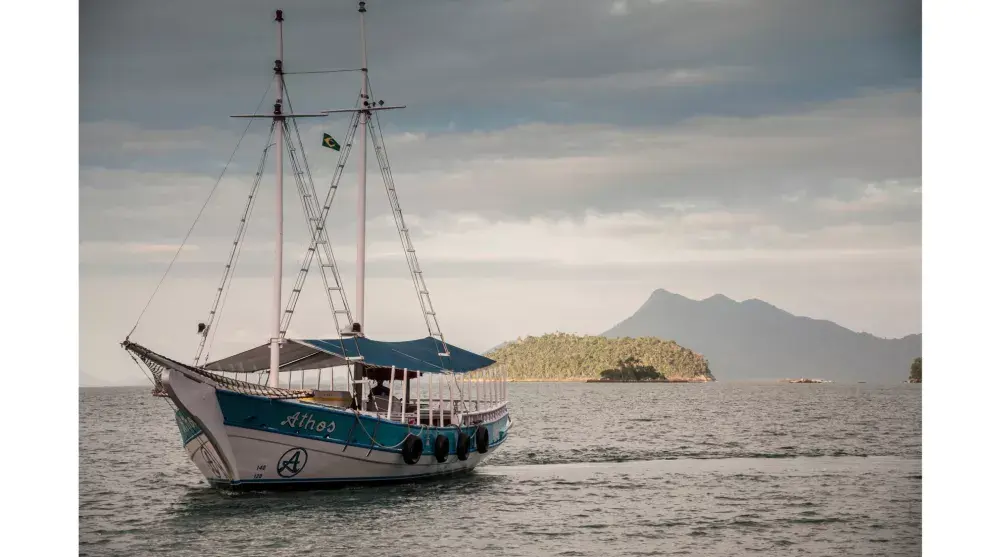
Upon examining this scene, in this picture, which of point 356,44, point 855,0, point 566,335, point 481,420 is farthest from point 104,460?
point 566,335

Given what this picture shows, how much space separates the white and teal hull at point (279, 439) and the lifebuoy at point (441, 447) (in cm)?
61

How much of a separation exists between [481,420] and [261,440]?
445 centimetres

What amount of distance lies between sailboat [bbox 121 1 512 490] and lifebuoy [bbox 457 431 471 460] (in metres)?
0.02

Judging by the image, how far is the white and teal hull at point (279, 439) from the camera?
40.7 feet

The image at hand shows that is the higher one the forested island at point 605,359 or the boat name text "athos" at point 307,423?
the boat name text "athos" at point 307,423

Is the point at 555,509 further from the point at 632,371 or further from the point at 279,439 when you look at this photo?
the point at 632,371

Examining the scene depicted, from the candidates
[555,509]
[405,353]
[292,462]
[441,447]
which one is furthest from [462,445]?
[292,462]

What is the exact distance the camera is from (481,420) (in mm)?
16312

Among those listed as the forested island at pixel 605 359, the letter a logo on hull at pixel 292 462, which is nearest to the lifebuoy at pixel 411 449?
the letter a logo on hull at pixel 292 462

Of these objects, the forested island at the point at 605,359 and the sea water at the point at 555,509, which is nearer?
the sea water at the point at 555,509

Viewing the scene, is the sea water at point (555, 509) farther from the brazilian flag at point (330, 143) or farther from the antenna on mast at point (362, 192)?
the brazilian flag at point (330, 143)

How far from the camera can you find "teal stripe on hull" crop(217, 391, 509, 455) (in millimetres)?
12484

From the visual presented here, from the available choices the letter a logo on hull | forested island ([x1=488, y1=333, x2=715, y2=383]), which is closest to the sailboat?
the letter a logo on hull
